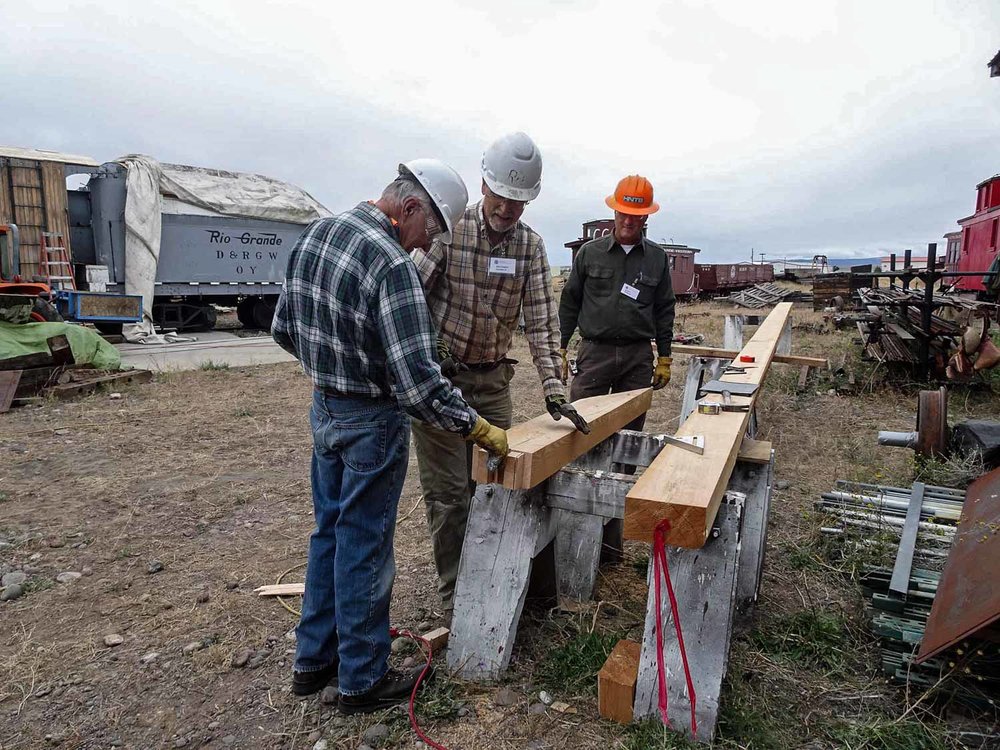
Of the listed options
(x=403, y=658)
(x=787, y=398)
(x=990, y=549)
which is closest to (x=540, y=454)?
(x=403, y=658)

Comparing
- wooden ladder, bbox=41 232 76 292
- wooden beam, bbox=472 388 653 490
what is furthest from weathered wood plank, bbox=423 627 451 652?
wooden ladder, bbox=41 232 76 292

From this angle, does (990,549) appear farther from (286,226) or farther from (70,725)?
(286,226)

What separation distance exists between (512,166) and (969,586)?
2212 mm

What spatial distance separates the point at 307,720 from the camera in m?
2.22

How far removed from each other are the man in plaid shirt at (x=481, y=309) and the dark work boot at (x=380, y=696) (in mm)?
585

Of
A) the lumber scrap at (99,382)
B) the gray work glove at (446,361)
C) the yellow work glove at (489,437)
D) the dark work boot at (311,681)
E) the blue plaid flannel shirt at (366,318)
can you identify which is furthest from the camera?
the lumber scrap at (99,382)

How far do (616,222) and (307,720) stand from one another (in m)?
3.10

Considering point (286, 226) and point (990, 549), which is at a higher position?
point (286, 226)

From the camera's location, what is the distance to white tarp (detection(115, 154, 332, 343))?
495 inches

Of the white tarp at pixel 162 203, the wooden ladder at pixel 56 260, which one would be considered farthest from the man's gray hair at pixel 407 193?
the white tarp at pixel 162 203

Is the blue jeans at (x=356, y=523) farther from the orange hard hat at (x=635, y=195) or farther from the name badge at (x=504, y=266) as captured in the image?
the orange hard hat at (x=635, y=195)

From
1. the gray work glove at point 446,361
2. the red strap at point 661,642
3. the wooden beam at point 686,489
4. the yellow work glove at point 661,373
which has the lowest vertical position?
the red strap at point 661,642

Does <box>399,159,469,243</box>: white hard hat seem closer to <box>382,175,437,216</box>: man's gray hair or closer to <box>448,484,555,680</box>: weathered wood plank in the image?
<box>382,175,437,216</box>: man's gray hair

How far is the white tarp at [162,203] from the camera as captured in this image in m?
12.6
